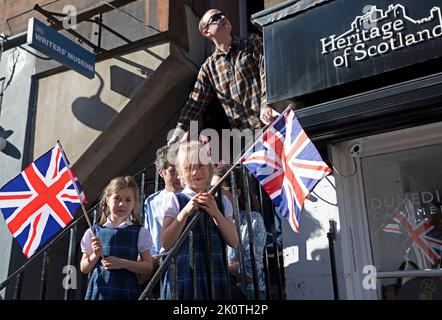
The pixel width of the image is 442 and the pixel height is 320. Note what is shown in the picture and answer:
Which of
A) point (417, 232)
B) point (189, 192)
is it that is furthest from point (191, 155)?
point (417, 232)

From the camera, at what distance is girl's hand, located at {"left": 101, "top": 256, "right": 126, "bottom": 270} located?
9.55 feet

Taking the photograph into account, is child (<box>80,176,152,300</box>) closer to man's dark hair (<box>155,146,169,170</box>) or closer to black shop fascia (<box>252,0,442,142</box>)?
man's dark hair (<box>155,146,169,170</box>)

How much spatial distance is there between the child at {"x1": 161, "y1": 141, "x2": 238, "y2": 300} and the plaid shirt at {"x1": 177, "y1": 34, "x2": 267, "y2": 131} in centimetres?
149

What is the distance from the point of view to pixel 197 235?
3061mm

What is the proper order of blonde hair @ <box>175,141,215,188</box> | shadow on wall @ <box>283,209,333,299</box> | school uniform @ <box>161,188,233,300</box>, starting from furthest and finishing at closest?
shadow on wall @ <box>283,209,333,299</box> → blonde hair @ <box>175,141,215,188</box> → school uniform @ <box>161,188,233,300</box>

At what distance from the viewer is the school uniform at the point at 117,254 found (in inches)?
116

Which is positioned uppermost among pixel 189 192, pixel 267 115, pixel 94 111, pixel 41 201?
pixel 94 111

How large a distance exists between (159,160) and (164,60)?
2.15 metres

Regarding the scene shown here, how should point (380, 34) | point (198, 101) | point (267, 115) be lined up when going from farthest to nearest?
point (198, 101) → point (267, 115) → point (380, 34)

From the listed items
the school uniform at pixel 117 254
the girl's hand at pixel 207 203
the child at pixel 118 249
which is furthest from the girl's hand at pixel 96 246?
the girl's hand at pixel 207 203

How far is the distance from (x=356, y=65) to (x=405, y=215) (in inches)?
51.0

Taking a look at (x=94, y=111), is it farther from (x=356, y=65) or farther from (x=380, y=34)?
(x=380, y=34)

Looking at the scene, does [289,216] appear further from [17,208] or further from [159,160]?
[17,208]

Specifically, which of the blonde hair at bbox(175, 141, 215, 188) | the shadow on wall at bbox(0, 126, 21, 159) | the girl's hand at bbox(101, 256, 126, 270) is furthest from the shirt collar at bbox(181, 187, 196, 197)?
the shadow on wall at bbox(0, 126, 21, 159)
